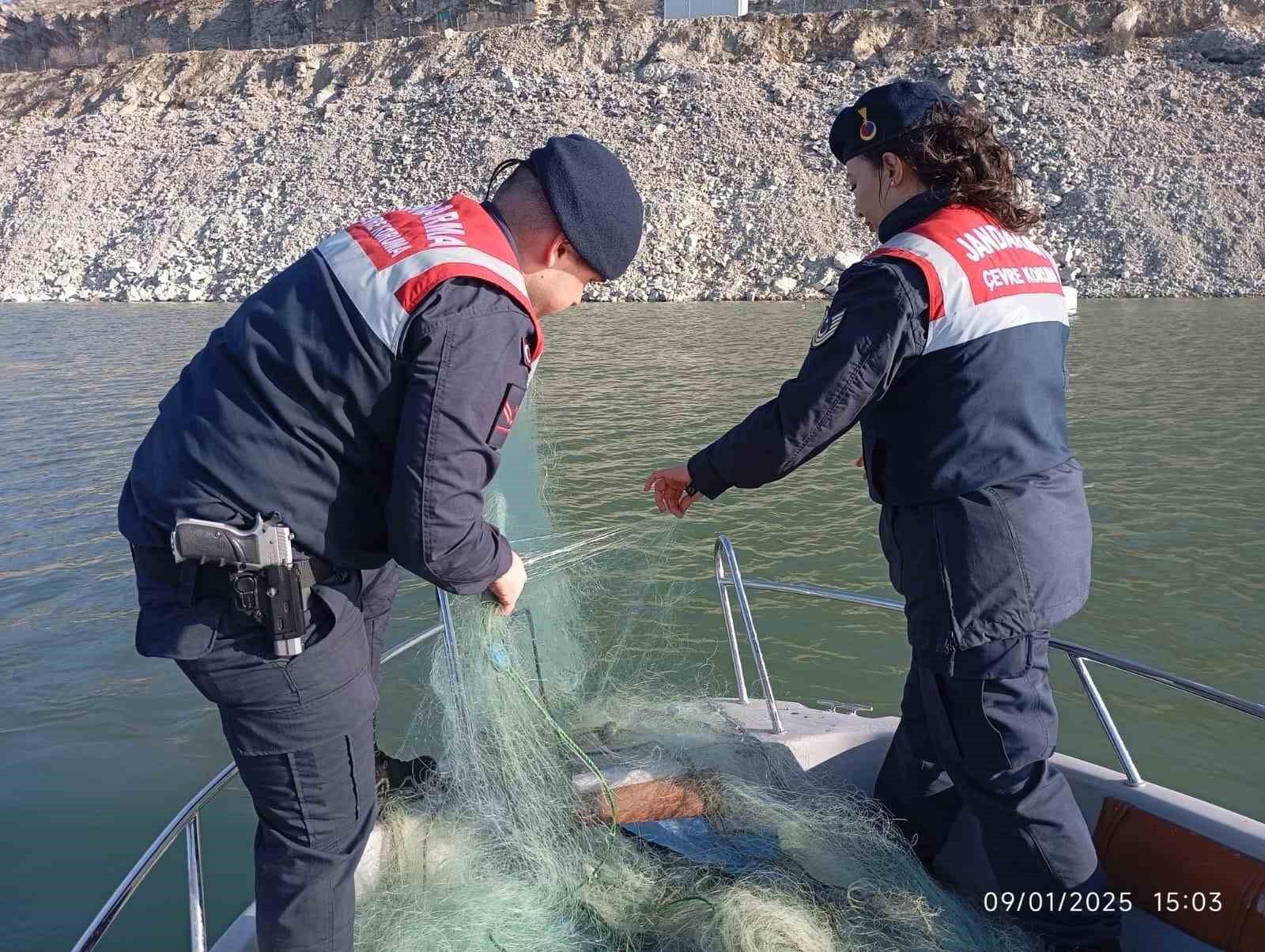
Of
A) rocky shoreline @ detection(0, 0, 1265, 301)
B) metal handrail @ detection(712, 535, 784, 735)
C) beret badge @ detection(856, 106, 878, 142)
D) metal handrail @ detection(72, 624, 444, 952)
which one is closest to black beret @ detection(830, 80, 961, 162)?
beret badge @ detection(856, 106, 878, 142)

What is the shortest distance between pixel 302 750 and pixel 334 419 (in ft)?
2.15

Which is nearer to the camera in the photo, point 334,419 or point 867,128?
point 334,419

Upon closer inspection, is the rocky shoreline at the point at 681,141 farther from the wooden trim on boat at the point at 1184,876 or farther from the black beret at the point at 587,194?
the black beret at the point at 587,194

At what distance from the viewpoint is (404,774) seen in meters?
3.03

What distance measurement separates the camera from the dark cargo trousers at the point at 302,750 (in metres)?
1.81

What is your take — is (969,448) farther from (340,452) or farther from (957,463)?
(340,452)

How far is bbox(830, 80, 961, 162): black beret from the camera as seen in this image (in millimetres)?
2270

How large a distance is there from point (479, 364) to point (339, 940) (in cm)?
125

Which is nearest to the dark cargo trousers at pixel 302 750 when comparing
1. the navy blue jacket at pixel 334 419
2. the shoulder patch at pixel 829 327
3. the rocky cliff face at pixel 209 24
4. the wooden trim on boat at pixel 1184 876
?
the navy blue jacket at pixel 334 419

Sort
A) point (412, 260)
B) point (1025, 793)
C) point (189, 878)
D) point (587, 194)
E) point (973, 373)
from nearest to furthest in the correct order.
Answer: point (412, 260) → point (587, 194) → point (973, 373) → point (1025, 793) → point (189, 878)

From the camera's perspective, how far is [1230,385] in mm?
15453

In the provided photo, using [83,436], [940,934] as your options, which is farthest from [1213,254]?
[940,934]
